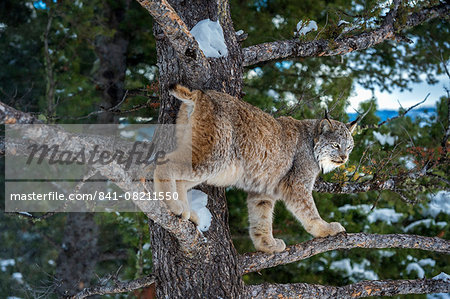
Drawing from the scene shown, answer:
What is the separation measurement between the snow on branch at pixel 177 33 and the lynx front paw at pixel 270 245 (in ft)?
5.58

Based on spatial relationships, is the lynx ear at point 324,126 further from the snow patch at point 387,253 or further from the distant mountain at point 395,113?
the snow patch at point 387,253

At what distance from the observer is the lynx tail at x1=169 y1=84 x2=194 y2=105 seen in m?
3.53

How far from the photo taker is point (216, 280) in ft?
11.4

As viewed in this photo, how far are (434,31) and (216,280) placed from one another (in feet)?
21.9

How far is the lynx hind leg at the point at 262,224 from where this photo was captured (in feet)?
14.2

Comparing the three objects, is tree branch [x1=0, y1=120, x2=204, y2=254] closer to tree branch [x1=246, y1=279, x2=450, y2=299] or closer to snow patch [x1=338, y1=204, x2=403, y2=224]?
tree branch [x1=246, y1=279, x2=450, y2=299]

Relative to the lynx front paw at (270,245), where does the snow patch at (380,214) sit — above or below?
above

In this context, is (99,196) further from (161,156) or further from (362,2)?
(362,2)

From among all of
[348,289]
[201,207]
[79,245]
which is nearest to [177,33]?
[201,207]

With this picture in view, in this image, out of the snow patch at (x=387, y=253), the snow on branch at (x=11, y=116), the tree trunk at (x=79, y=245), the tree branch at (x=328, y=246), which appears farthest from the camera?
the tree trunk at (x=79, y=245)

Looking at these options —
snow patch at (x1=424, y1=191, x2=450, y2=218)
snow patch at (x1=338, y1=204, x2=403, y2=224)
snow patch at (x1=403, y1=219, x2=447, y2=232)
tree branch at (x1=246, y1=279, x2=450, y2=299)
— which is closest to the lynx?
tree branch at (x1=246, y1=279, x2=450, y2=299)

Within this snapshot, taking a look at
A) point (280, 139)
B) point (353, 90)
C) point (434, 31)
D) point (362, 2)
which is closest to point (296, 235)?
point (353, 90)

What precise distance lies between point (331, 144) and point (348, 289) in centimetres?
142

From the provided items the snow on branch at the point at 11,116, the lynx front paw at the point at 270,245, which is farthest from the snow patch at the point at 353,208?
the snow on branch at the point at 11,116
